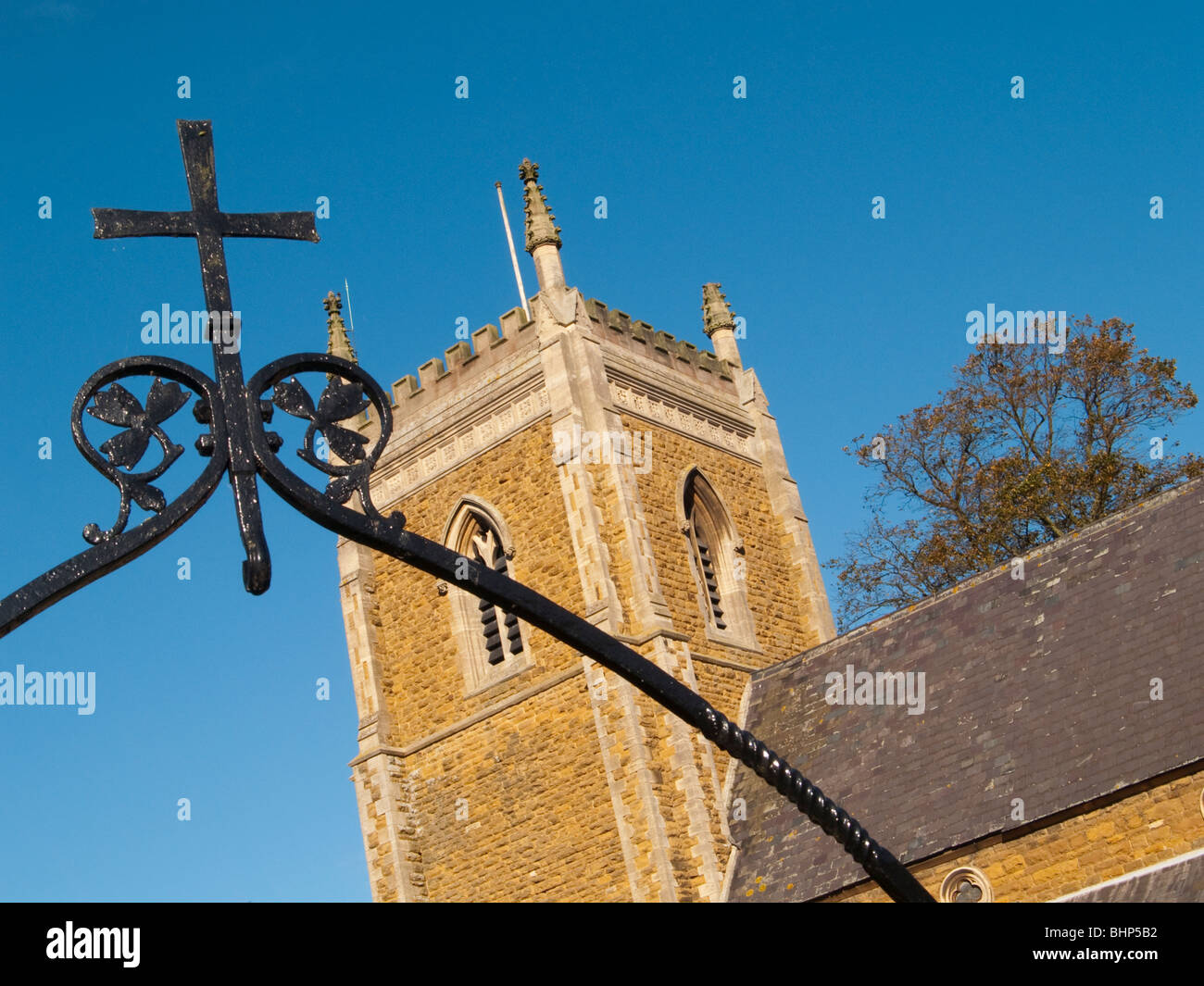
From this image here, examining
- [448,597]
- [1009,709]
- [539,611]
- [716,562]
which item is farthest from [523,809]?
[539,611]

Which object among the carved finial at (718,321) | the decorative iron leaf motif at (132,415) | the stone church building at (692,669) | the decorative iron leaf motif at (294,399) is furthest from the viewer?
the carved finial at (718,321)

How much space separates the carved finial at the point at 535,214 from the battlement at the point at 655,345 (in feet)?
3.69

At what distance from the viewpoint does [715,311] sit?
26.0 m

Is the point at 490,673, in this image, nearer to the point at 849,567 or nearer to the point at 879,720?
the point at 879,720

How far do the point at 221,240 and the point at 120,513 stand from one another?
0.98m

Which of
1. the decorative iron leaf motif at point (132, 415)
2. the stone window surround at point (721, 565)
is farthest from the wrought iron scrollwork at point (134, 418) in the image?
the stone window surround at point (721, 565)

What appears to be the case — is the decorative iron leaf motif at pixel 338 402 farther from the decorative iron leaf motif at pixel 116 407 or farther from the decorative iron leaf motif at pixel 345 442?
the decorative iron leaf motif at pixel 116 407

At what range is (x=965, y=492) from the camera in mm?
27141

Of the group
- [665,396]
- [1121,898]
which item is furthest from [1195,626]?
[665,396]

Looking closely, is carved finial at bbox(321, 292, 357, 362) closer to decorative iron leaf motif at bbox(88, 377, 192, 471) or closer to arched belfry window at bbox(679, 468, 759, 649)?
arched belfry window at bbox(679, 468, 759, 649)

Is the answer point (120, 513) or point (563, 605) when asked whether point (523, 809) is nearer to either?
point (563, 605)

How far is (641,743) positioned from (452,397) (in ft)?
21.5

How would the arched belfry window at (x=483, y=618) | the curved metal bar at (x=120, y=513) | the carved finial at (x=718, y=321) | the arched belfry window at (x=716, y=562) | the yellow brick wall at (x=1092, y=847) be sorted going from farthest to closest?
the carved finial at (x=718, y=321) → the arched belfry window at (x=716, y=562) → the arched belfry window at (x=483, y=618) → the yellow brick wall at (x=1092, y=847) → the curved metal bar at (x=120, y=513)

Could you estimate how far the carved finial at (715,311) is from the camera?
25.9m
